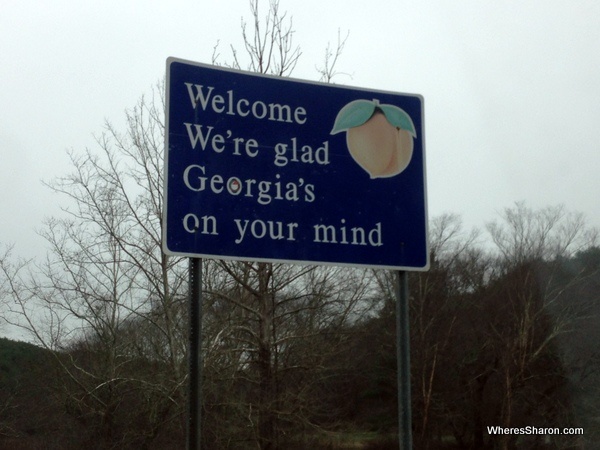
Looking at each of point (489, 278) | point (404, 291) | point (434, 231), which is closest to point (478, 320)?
point (489, 278)

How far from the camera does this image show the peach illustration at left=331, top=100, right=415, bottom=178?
16.2ft

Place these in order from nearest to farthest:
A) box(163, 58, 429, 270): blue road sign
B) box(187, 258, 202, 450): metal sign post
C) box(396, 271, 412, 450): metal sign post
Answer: box(187, 258, 202, 450): metal sign post < box(163, 58, 429, 270): blue road sign < box(396, 271, 412, 450): metal sign post

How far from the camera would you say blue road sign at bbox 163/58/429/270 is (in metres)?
4.36

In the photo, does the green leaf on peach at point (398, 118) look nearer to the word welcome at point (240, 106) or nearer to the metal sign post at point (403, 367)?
the word welcome at point (240, 106)

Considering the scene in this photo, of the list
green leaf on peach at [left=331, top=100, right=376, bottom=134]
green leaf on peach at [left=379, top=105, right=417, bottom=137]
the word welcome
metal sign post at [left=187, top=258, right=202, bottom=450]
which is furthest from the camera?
green leaf on peach at [left=379, top=105, right=417, bottom=137]

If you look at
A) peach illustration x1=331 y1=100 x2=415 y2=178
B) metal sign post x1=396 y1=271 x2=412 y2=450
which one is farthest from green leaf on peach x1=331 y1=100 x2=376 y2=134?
metal sign post x1=396 y1=271 x2=412 y2=450

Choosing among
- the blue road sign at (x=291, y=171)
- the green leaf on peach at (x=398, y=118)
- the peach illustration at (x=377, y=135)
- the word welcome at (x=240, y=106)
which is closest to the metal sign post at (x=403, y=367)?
the blue road sign at (x=291, y=171)

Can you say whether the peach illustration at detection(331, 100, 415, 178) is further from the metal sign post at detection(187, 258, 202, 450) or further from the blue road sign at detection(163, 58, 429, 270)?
the metal sign post at detection(187, 258, 202, 450)

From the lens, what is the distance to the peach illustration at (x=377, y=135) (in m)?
4.93

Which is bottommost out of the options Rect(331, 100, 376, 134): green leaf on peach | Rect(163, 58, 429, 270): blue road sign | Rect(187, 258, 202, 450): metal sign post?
Rect(187, 258, 202, 450): metal sign post

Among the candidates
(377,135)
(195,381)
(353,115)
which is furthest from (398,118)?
(195,381)

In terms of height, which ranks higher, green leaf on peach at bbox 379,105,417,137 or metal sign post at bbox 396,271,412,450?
green leaf on peach at bbox 379,105,417,137

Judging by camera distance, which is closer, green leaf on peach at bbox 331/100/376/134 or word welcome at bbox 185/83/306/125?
word welcome at bbox 185/83/306/125

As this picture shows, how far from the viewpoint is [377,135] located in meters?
5.04
